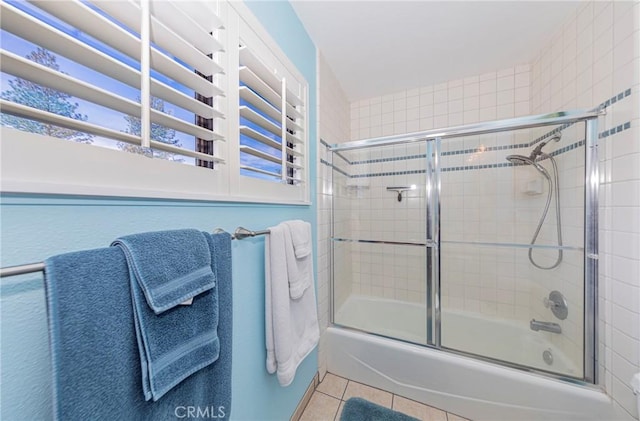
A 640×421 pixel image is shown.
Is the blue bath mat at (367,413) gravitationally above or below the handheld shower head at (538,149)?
below

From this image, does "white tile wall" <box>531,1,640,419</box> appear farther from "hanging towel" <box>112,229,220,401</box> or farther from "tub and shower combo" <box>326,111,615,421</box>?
"hanging towel" <box>112,229,220,401</box>

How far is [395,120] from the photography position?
218 centimetres

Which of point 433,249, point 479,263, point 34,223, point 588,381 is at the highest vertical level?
point 34,223

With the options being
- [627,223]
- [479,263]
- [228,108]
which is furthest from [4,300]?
[479,263]

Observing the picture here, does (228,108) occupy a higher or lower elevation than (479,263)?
higher

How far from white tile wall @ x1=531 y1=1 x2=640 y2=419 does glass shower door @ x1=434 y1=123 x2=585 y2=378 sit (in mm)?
144

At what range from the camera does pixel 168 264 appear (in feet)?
1.56

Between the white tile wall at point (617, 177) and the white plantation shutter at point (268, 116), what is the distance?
4.93ft

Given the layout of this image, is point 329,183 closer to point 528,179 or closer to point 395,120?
point 395,120

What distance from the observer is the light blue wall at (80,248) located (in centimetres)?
37

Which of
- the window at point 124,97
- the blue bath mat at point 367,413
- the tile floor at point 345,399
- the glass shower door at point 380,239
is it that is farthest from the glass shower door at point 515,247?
the window at point 124,97

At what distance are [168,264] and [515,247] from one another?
2057 millimetres

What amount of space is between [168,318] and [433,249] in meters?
1.60

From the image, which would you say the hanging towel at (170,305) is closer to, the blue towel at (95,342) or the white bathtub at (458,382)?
the blue towel at (95,342)
